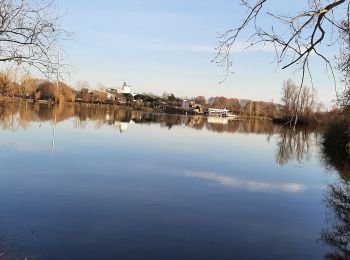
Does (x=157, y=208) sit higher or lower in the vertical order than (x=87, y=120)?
higher

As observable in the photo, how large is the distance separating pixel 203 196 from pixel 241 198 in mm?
909

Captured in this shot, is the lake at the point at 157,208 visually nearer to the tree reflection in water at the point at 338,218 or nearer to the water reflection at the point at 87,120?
the tree reflection in water at the point at 338,218

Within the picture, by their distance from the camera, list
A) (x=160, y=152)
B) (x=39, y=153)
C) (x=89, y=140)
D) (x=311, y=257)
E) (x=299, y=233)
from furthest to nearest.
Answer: (x=89, y=140) < (x=160, y=152) < (x=39, y=153) < (x=299, y=233) < (x=311, y=257)

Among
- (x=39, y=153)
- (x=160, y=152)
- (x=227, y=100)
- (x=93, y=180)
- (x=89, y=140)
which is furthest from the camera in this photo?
(x=227, y=100)

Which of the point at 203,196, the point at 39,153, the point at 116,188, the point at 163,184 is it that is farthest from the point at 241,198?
the point at 39,153

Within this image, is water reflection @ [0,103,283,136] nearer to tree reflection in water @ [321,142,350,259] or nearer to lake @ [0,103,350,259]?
lake @ [0,103,350,259]

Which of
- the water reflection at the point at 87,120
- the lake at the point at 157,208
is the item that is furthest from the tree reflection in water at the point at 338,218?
the water reflection at the point at 87,120

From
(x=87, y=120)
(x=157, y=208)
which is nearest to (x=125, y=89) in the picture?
(x=87, y=120)

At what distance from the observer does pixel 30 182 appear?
378 inches

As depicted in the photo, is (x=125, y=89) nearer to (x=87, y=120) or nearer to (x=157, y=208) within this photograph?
(x=87, y=120)

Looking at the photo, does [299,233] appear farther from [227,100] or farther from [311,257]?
[227,100]

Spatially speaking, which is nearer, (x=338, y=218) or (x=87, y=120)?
(x=338, y=218)

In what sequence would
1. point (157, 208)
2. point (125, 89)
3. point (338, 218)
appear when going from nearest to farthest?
point (157, 208) < point (338, 218) < point (125, 89)

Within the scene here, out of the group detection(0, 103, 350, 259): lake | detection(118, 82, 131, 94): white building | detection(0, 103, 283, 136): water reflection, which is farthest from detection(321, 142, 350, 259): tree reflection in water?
detection(118, 82, 131, 94): white building
